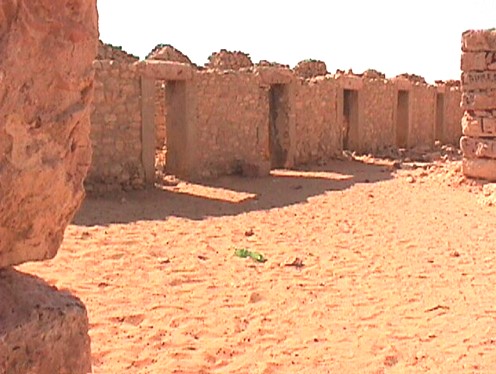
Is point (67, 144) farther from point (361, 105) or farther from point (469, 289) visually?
point (361, 105)

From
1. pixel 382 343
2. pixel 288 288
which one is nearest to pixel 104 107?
pixel 288 288

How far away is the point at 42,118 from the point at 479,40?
10869 millimetres

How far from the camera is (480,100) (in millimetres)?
11086

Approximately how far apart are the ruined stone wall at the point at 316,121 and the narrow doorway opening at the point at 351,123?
116 centimetres

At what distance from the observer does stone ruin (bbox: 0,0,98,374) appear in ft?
4.57

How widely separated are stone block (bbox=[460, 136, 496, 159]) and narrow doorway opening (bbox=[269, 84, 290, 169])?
408 cm

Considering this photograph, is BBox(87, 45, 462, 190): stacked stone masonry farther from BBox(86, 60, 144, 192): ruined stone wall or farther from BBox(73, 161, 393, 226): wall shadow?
BBox(73, 161, 393, 226): wall shadow

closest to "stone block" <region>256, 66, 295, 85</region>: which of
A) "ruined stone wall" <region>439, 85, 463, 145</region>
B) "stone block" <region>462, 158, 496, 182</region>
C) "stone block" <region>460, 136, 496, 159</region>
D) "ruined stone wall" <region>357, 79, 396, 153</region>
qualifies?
"ruined stone wall" <region>357, 79, 396, 153</region>

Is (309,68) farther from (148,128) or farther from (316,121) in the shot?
(148,128)

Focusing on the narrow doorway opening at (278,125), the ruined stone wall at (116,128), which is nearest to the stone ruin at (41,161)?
the ruined stone wall at (116,128)

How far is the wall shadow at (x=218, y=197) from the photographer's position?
8.28m

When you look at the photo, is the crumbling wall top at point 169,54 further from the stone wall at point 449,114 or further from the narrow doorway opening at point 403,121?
the stone wall at point 449,114

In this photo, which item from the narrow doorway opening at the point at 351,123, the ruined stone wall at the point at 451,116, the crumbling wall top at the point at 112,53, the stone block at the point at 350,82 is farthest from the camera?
the ruined stone wall at the point at 451,116

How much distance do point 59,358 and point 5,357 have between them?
183 mm
